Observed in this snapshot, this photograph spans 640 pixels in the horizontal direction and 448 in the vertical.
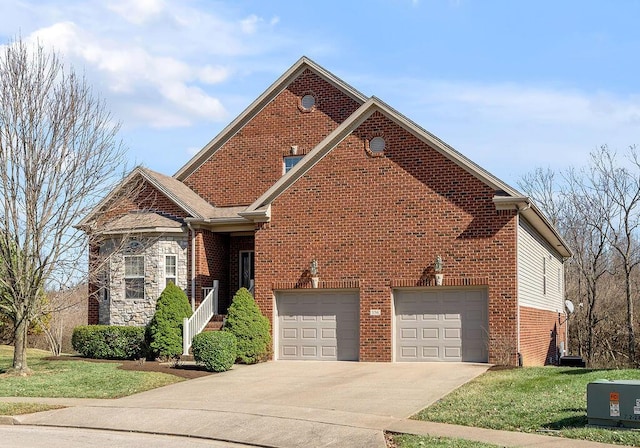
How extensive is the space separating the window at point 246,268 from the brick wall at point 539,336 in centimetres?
943

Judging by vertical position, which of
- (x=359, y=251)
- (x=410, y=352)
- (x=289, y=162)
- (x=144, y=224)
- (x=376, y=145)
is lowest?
(x=410, y=352)

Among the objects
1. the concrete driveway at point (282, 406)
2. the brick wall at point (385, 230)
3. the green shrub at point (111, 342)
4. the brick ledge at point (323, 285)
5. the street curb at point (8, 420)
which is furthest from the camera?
the green shrub at point (111, 342)

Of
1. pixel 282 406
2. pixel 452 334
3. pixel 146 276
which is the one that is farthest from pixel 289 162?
pixel 282 406

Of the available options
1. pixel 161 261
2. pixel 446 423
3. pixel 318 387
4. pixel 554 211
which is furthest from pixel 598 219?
pixel 446 423

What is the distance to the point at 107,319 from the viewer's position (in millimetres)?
26719

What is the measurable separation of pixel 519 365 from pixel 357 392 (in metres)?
6.51

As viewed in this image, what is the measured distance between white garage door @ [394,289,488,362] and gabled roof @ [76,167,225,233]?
7.49m

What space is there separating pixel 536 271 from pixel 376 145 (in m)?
7.17

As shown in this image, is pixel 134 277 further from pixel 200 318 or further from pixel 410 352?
pixel 410 352

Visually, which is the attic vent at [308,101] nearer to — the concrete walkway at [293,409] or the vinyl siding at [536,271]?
the vinyl siding at [536,271]

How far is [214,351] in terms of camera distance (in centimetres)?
2080

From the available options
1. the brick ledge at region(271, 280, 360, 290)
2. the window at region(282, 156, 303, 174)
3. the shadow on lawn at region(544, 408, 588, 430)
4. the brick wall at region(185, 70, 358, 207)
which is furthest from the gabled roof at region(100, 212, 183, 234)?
the shadow on lawn at region(544, 408, 588, 430)

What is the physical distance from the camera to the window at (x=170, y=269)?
2644 centimetres

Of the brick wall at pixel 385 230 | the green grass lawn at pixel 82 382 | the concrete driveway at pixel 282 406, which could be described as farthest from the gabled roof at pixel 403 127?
the green grass lawn at pixel 82 382
